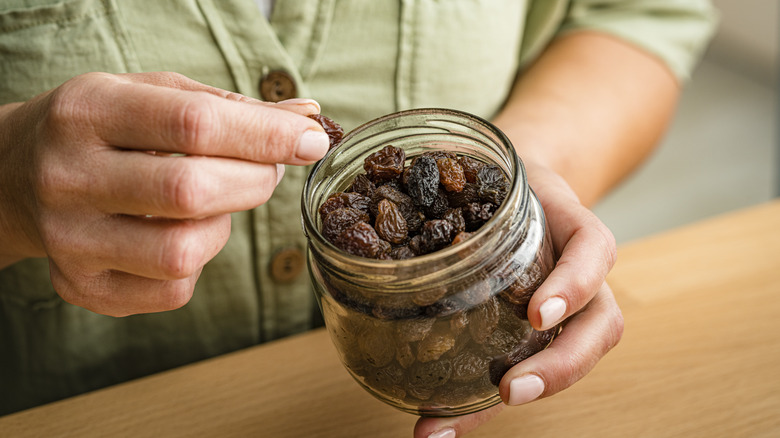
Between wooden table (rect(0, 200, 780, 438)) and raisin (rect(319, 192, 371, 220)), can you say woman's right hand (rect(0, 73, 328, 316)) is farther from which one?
wooden table (rect(0, 200, 780, 438))

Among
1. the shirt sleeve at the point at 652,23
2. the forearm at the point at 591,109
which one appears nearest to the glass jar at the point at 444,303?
the forearm at the point at 591,109

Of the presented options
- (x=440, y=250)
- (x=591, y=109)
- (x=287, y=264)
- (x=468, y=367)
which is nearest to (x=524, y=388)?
(x=468, y=367)

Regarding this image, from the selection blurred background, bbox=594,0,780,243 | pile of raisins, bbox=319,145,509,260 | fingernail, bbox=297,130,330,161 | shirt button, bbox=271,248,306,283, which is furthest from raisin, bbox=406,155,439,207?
blurred background, bbox=594,0,780,243

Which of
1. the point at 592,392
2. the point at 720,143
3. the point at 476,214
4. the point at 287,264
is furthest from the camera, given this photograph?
the point at 720,143

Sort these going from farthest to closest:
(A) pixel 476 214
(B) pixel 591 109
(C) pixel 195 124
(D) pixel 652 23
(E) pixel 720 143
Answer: (E) pixel 720 143, (D) pixel 652 23, (B) pixel 591 109, (A) pixel 476 214, (C) pixel 195 124

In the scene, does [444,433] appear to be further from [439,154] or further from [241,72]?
[241,72]

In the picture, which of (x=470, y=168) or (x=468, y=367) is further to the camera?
(x=470, y=168)

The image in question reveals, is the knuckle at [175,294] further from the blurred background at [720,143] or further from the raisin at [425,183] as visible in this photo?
the blurred background at [720,143]
